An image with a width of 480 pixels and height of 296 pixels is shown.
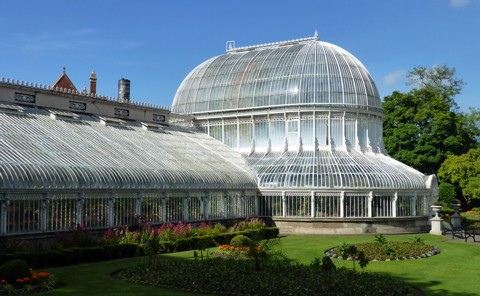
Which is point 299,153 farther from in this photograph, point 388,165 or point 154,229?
point 154,229

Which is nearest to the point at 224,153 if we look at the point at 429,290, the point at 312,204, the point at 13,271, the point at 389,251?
the point at 312,204

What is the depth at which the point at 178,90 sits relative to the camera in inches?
2096

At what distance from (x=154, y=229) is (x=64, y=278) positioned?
10.8 meters

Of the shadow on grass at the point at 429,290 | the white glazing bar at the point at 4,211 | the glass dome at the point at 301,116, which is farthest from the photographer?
the glass dome at the point at 301,116

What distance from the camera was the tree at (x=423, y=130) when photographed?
6688cm

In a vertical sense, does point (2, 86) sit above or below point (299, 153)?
above

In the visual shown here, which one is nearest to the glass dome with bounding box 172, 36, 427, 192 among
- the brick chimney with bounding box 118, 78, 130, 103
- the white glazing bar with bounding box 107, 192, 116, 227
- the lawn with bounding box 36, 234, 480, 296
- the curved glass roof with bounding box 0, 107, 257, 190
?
the curved glass roof with bounding box 0, 107, 257, 190

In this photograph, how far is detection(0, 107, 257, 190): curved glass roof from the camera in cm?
2581

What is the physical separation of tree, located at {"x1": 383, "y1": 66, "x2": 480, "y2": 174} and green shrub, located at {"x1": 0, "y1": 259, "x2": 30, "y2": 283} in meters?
54.6

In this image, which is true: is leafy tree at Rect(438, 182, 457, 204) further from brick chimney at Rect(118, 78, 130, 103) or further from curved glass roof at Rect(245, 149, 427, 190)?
brick chimney at Rect(118, 78, 130, 103)

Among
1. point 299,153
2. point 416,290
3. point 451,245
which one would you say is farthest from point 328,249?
point 299,153

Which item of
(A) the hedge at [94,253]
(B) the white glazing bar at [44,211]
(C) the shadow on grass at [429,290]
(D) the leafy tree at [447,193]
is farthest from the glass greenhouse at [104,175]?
(D) the leafy tree at [447,193]

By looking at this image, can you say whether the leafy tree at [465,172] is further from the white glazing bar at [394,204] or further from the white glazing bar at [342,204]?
the white glazing bar at [342,204]

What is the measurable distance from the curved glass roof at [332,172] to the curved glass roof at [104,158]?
1.58 meters
